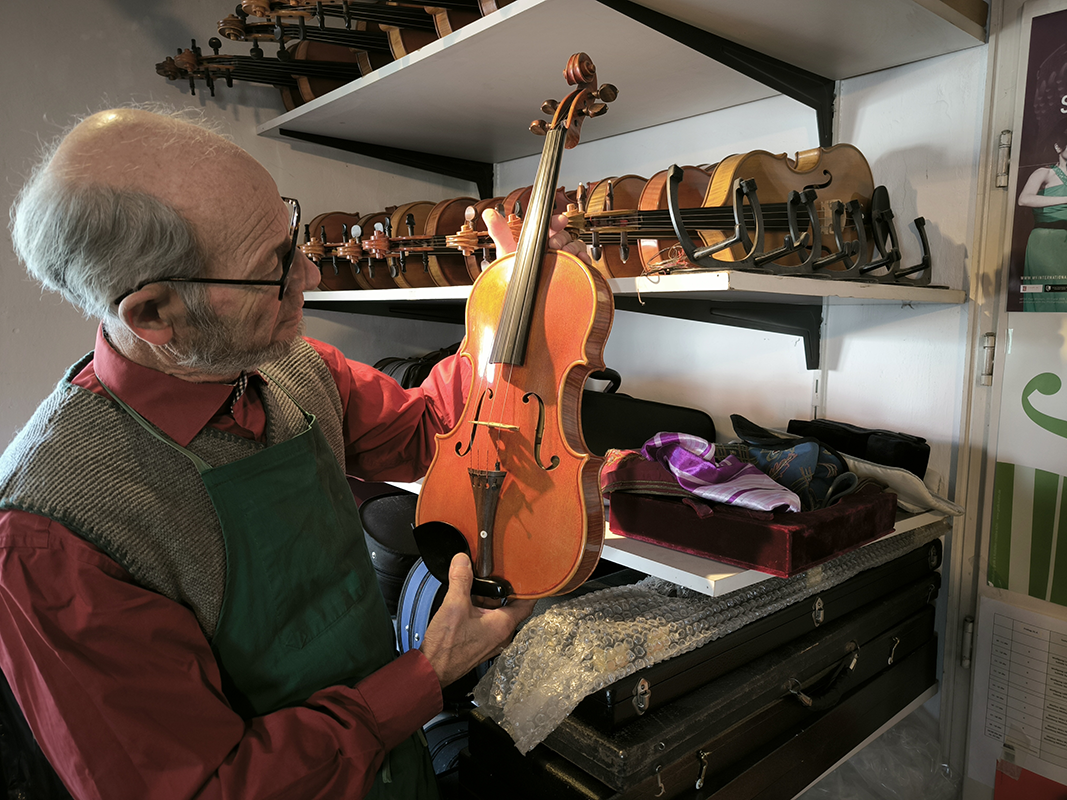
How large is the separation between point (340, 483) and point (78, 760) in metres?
0.42

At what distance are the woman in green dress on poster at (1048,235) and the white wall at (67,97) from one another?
1861 mm

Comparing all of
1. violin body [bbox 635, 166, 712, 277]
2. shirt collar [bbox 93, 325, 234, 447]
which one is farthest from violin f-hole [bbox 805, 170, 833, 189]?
shirt collar [bbox 93, 325, 234, 447]

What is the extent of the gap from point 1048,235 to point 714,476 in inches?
30.4

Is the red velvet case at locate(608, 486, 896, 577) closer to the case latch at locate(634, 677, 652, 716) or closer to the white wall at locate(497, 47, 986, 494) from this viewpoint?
the case latch at locate(634, 677, 652, 716)

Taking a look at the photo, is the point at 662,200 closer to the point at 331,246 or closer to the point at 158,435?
the point at 158,435

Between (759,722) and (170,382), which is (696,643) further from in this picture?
(170,382)

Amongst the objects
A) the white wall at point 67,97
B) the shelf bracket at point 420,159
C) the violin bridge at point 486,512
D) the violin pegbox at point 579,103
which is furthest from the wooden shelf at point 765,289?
the white wall at point 67,97

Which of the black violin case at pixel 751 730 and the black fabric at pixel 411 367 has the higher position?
the black fabric at pixel 411 367

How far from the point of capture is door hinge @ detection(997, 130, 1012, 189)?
1240 millimetres

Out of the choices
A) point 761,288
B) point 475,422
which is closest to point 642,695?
point 475,422

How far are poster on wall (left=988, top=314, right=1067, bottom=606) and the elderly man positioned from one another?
1.01 meters

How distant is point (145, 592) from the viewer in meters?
0.68

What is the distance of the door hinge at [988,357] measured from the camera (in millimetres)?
1289

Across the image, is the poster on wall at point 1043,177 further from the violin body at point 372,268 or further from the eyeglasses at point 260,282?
the violin body at point 372,268
